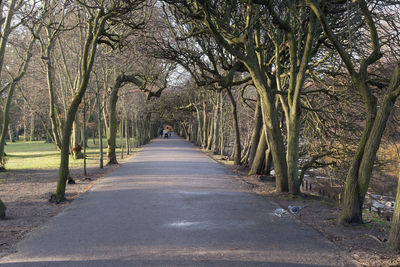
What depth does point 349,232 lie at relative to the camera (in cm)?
763

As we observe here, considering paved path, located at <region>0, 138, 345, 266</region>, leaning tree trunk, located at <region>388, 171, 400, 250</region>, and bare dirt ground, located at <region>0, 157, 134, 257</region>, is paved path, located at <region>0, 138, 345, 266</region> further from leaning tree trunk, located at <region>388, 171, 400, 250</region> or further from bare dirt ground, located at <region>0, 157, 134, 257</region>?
leaning tree trunk, located at <region>388, 171, 400, 250</region>

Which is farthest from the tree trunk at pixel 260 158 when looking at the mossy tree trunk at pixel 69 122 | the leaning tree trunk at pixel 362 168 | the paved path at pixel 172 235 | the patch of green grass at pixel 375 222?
the leaning tree trunk at pixel 362 168

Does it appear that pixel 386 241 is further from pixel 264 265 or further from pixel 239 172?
pixel 239 172

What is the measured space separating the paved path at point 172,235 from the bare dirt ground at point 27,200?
1.06 feet

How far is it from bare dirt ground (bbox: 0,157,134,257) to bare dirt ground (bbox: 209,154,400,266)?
5.33 m

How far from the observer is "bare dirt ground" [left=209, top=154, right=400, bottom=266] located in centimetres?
605

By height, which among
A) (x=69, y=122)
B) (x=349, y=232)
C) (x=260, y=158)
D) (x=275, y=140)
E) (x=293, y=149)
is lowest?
(x=349, y=232)

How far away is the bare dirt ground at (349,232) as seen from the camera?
605 cm

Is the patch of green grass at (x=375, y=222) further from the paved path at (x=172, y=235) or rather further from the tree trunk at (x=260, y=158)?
the tree trunk at (x=260, y=158)

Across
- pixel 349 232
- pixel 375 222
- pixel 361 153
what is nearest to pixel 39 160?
pixel 375 222

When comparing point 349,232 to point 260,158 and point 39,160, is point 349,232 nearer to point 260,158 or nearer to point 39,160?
point 260,158

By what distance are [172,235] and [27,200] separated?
20.0 ft

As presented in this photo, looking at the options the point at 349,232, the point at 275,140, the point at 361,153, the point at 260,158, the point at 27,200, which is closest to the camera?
the point at 349,232

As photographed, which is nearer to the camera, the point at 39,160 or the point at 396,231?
the point at 396,231
